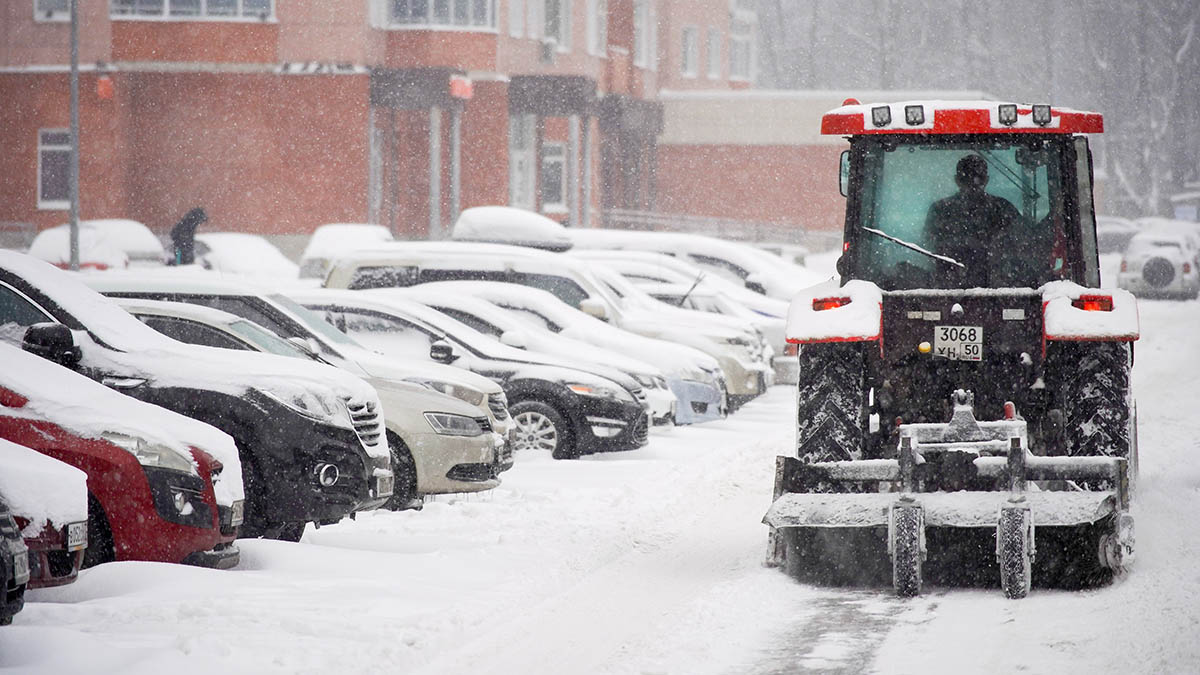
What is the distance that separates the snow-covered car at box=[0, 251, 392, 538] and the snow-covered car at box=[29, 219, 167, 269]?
21.0 m

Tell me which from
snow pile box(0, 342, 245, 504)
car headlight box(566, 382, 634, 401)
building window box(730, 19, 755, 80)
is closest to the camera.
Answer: snow pile box(0, 342, 245, 504)

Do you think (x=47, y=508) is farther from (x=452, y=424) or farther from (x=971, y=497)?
(x=452, y=424)

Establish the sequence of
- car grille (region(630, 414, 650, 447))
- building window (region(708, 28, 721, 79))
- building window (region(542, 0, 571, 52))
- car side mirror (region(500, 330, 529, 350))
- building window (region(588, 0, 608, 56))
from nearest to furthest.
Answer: car grille (region(630, 414, 650, 447))
car side mirror (region(500, 330, 529, 350))
building window (region(542, 0, 571, 52))
building window (region(588, 0, 608, 56))
building window (region(708, 28, 721, 79))

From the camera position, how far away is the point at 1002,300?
9312 mm

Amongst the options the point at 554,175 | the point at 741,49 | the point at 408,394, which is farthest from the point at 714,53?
the point at 408,394

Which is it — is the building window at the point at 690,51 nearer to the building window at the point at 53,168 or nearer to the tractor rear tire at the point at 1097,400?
the building window at the point at 53,168

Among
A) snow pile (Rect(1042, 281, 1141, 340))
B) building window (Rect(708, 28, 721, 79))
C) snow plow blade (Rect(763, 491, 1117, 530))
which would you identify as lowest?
snow plow blade (Rect(763, 491, 1117, 530))

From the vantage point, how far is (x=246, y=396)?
9578 mm

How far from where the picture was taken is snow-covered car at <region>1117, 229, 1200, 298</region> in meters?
37.1

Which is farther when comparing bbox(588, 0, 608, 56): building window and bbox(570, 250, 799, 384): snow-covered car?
bbox(588, 0, 608, 56): building window

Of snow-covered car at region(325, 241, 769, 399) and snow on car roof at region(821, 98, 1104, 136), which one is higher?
snow on car roof at region(821, 98, 1104, 136)

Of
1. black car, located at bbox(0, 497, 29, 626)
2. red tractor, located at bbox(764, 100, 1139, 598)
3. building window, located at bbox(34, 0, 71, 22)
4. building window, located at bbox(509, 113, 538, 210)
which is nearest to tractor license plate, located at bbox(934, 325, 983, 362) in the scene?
red tractor, located at bbox(764, 100, 1139, 598)

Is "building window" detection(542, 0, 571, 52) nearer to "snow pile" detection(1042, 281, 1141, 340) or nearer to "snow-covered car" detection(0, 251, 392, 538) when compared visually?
"snow-covered car" detection(0, 251, 392, 538)

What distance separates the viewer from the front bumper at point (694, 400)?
17141 millimetres
